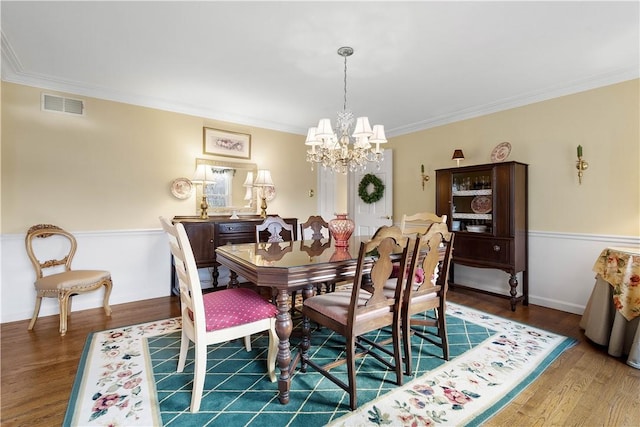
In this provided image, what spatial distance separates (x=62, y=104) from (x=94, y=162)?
0.63 meters

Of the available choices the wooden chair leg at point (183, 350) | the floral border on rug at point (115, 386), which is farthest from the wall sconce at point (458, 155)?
the floral border on rug at point (115, 386)

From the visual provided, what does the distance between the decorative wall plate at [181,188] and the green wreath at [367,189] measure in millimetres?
2798

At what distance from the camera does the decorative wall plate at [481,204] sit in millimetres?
3492

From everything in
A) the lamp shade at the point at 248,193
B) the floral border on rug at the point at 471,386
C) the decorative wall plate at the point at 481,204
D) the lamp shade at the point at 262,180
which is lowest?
the floral border on rug at the point at 471,386

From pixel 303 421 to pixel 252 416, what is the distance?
0.89ft

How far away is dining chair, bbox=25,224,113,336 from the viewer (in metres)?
2.64

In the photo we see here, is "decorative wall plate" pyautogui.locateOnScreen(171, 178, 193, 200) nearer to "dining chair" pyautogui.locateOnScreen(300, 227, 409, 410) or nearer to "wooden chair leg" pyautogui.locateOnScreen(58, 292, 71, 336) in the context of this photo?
"wooden chair leg" pyautogui.locateOnScreen(58, 292, 71, 336)

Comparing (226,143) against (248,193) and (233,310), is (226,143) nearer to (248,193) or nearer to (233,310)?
(248,193)

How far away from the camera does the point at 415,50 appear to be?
8.00 ft

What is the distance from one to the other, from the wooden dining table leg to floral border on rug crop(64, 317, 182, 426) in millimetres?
643

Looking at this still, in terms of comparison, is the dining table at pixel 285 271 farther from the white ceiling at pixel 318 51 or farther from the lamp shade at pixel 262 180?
the lamp shade at pixel 262 180

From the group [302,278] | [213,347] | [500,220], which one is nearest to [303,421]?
[302,278]

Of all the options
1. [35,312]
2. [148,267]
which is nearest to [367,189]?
[148,267]

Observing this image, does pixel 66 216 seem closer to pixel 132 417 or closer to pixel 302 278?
pixel 132 417
